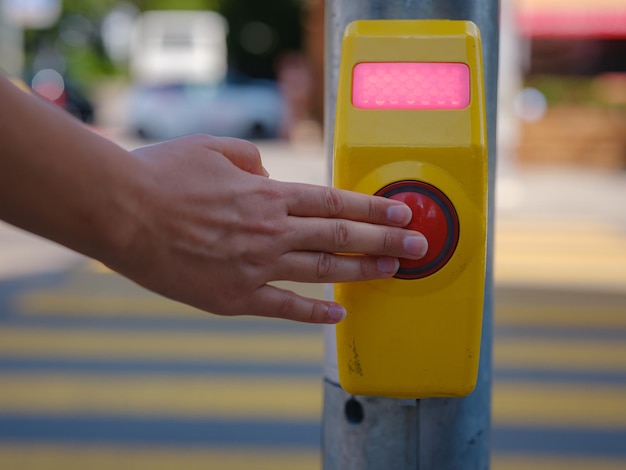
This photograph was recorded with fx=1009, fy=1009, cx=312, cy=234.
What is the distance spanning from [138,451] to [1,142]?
2.88 metres

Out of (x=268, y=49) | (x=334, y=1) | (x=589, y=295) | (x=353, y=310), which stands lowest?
(x=268, y=49)

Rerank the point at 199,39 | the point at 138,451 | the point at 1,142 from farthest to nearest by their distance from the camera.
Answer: the point at 199,39 → the point at 138,451 → the point at 1,142

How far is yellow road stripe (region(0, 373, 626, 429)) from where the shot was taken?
13.6 feet

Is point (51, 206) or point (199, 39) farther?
point (199, 39)

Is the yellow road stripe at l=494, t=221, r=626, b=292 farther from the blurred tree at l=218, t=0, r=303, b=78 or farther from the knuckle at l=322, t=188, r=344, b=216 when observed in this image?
the blurred tree at l=218, t=0, r=303, b=78

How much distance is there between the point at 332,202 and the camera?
128 cm

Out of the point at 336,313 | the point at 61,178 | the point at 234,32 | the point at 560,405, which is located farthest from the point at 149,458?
the point at 234,32

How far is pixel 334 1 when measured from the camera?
1.66 metres

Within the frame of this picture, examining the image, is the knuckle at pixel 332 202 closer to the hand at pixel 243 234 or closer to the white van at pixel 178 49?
the hand at pixel 243 234

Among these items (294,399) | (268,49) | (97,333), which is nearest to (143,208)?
(294,399)

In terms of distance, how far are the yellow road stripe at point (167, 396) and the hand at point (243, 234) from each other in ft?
9.48

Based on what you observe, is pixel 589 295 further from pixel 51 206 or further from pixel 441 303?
pixel 51 206

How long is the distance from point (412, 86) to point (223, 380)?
331 centimetres

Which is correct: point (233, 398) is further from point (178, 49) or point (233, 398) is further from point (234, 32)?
point (234, 32)
